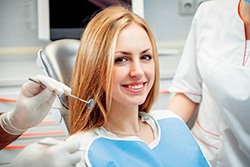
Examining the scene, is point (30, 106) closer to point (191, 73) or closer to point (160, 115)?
point (160, 115)

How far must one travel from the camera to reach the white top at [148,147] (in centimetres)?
94

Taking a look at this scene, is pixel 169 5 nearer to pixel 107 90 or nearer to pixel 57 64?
pixel 57 64

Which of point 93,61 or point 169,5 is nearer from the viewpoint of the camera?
point 93,61

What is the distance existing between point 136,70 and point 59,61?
1.20 feet

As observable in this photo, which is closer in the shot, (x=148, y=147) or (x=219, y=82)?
(x=148, y=147)

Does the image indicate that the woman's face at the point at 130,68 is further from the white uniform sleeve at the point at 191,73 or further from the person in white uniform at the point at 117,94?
the white uniform sleeve at the point at 191,73

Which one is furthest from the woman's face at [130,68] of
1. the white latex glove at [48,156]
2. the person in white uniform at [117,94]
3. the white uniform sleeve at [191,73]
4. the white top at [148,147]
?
the white uniform sleeve at [191,73]

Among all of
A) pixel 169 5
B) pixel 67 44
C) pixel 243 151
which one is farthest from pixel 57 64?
pixel 169 5

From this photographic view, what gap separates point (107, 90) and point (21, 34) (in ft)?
2.97

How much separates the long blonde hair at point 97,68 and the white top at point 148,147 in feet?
0.16

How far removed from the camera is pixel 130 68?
38.0 inches

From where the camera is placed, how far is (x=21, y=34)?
5.58 feet

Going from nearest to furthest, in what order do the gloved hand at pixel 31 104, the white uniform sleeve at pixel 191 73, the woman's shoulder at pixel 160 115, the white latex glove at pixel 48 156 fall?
the white latex glove at pixel 48 156
the gloved hand at pixel 31 104
the woman's shoulder at pixel 160 115
the white uniform sleeve at pixel 191 73

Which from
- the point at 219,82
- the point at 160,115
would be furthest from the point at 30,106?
the point at 219,82
